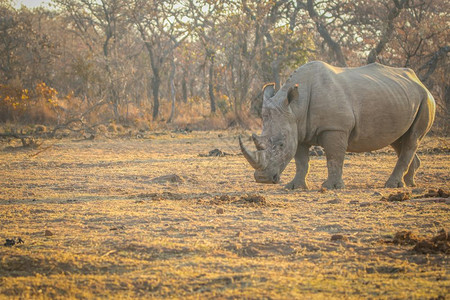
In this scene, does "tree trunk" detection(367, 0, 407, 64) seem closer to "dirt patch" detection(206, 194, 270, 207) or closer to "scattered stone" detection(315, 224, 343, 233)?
"dirt patch" detection(206, 194, 270, 207)

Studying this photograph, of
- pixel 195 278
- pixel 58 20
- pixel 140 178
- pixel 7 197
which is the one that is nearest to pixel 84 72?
pixel 58 20

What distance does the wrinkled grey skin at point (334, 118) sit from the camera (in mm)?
7191

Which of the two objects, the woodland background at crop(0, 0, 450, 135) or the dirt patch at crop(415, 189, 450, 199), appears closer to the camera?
the dirt patch at crop(415, 189, 450, 199)

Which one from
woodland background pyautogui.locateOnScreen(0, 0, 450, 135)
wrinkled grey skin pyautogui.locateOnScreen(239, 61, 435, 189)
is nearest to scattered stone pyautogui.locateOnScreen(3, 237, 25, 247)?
wrinkled grey skin pyautogui.locateOnScreen(239, 61, 435, 189)

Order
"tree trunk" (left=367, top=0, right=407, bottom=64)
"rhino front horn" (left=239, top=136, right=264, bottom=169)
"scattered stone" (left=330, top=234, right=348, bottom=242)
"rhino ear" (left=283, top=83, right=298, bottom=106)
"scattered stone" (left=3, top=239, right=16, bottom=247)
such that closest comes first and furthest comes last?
1. "scattered stone" (left=3, top=239, right=16, bottom=247)
2. "scattered stone" (left=330, top=234, right=348, bottom=242)
3. "rhino front horn" (left=239, top=136, right=264, bottom=169)
4. "rhino ear" (left=283, top=83, right=298, bottom=106)
5. "tree trunk" (left=367, top=0, right=407, bottom=64)

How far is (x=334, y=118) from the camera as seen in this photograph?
7.43 m

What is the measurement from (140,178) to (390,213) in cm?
405

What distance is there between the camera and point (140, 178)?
8664 millimetres

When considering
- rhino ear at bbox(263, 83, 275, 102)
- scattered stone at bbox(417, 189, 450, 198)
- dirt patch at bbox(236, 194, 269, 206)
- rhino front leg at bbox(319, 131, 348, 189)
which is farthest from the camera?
rhino ear at bbox(263, 83, 275, 102)

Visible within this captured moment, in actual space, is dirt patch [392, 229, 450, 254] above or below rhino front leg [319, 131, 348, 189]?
below

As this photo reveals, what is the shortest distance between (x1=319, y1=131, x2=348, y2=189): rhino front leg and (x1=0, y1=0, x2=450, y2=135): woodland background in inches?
323

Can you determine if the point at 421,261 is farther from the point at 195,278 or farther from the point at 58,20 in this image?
the point at 58,20

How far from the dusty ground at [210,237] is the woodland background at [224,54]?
8638 millimetres

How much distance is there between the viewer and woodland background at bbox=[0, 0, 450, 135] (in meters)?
16.8
